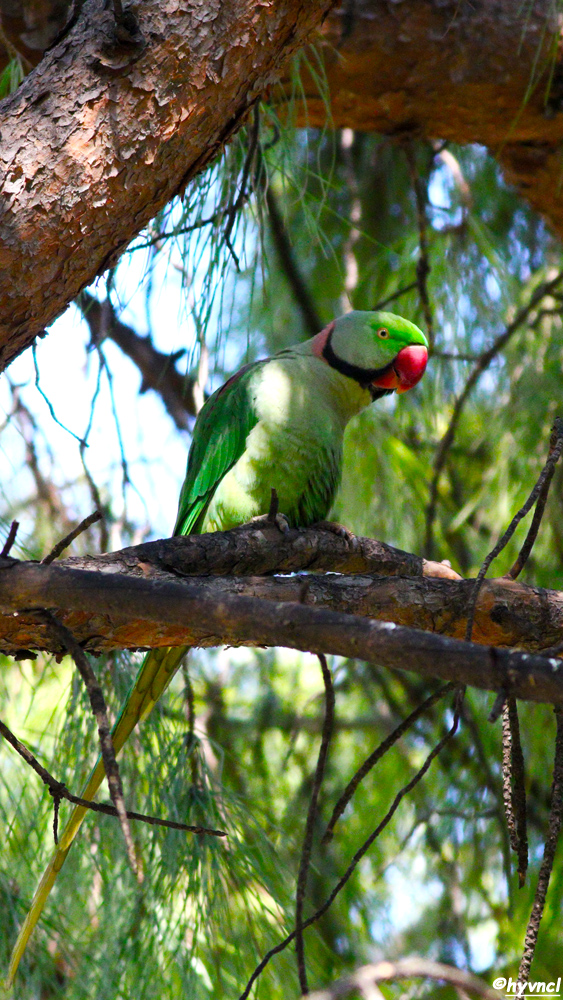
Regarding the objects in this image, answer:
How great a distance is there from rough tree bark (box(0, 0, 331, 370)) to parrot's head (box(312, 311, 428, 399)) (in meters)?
0.94

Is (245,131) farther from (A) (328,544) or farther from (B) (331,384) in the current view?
(A) (328,544)

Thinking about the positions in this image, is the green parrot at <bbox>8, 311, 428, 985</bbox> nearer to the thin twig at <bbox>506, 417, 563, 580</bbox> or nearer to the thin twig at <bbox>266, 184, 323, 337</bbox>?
the thin twig at <bbox>266, 184, 323, 337</bbox>

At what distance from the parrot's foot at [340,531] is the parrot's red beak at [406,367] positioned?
466mm

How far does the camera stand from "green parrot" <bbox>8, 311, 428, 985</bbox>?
1827 mm

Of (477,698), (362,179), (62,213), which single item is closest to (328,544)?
(62,213)

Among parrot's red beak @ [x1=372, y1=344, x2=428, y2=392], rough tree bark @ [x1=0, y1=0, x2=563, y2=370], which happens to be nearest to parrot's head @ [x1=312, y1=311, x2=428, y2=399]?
parrot's red beak @ [x1=372, y1=344, x2=428, y2=392]

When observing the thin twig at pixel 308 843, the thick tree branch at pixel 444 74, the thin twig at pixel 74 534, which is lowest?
the thin twig at pixel 308 843

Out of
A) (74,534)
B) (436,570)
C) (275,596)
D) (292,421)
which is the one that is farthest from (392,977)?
(292,421)

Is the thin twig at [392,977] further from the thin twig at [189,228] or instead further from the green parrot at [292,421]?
the thin twig at [189,228]

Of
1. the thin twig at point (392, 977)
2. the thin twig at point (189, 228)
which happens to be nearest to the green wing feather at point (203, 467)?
the thin twig at point (189, 228)

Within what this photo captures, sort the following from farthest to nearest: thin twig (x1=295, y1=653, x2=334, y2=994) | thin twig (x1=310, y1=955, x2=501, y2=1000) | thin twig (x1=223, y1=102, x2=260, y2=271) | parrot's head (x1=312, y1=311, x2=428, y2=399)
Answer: parrot's head (x1=312, y1=311, x2=428, y2=399), thin twig (x1=223, y1=102, x2=260, y2=271), thin twig (x1=295, y1=653, x2=334, y2=994), thin twig (x1=310, y1=955, x2=501, y2=1000)

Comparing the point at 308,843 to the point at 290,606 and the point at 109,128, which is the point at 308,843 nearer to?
the point at 290,606

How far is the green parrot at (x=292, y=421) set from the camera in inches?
71.9

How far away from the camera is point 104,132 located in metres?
1.00
